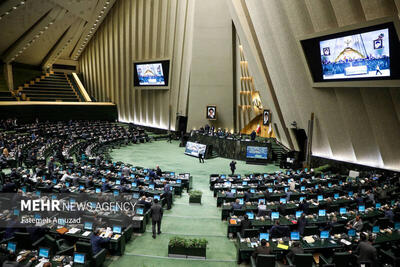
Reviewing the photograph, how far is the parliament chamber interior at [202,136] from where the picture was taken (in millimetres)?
9141

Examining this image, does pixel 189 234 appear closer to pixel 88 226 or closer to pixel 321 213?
pixel 88 226

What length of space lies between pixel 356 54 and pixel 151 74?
24.6 meters

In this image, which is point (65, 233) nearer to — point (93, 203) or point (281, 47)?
point (93, 203)

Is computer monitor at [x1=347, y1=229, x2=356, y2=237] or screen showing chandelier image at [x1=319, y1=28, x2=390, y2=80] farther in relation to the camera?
screen showing chandelier image at [x1=319, y1=28, x2=390, y2=80]

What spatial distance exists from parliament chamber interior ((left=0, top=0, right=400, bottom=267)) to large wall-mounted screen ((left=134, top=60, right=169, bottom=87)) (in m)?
0.18

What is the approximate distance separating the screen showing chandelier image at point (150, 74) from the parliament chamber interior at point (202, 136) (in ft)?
0.63

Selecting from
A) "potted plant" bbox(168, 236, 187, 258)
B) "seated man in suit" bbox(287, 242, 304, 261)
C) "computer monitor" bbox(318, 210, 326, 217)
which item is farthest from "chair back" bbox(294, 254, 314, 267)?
"computer monitor" bbox(318, 210, 326, 217)

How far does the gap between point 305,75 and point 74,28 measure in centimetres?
3002

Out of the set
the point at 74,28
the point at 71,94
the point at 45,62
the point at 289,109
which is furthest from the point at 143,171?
the point at 45,62

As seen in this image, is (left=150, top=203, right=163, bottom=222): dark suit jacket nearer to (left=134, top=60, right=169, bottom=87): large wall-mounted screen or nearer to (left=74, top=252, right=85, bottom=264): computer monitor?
(left=74, top=252, right=85, bottom=264): computer monitor

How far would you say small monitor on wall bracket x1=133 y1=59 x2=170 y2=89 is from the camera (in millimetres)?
33562

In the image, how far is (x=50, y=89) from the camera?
4088cm

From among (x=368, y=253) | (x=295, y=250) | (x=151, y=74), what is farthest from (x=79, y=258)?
(x=151, y=74)

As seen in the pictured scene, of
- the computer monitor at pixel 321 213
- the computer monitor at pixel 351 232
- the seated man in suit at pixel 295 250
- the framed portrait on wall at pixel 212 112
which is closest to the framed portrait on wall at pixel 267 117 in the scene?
the framed portrait on wall at pixel 212 112
